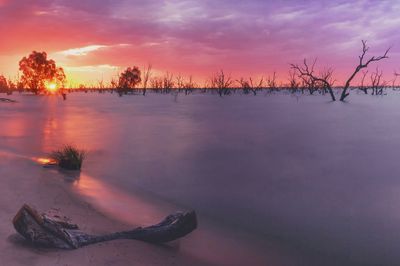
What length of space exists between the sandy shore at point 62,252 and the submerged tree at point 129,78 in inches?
4155

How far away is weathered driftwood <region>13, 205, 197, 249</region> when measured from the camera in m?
4.84

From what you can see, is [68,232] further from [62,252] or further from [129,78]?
[129,78]

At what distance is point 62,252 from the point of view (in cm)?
477

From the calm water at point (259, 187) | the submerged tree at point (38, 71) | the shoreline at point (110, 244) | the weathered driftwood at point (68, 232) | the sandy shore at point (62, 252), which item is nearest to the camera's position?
the sandy shore at point (62, 252)

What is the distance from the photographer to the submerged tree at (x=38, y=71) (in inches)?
3701

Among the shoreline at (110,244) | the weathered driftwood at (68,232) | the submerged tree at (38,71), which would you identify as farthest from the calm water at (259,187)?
the submerged tree at (38,71)

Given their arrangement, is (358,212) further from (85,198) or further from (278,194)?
(85,198)

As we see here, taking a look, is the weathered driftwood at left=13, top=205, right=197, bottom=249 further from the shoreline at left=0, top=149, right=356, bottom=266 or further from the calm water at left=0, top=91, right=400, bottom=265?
the calm water at left=0, top=91, right=400, bottom=265

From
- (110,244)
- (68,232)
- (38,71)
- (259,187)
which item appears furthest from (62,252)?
(38,71)

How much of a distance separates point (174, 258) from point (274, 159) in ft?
34.5

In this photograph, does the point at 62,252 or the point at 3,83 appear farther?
the point at 3,83

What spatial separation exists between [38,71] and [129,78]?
25901mm

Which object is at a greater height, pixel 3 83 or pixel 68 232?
pixel 3 83

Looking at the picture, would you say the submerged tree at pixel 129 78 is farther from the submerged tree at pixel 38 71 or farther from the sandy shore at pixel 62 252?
the sandy shore at pixel 62 252
